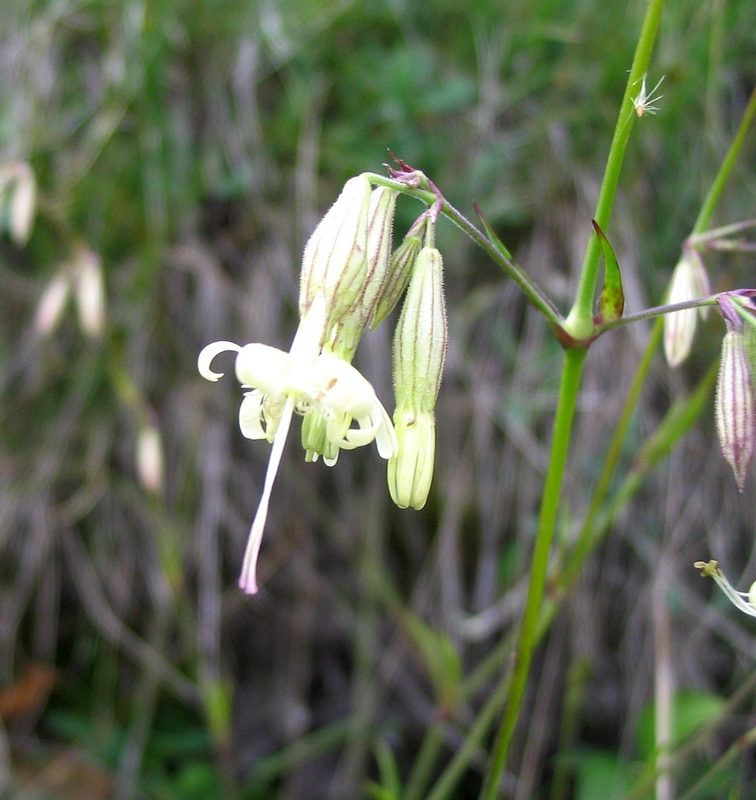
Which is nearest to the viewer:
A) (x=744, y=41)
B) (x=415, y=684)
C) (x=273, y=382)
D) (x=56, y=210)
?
(x=273, y=382)

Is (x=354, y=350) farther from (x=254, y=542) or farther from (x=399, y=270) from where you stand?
(x=254, y=542)

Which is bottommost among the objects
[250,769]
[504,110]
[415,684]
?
[250,769]

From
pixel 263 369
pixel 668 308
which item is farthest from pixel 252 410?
pixel 668 308

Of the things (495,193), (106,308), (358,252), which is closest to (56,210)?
(106,308)

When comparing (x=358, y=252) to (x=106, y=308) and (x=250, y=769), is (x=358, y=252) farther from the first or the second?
(x=250, y=769)

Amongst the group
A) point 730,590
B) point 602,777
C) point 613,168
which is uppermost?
point 613,168

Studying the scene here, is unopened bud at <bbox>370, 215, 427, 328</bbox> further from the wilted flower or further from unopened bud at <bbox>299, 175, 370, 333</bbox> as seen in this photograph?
the wilted flower

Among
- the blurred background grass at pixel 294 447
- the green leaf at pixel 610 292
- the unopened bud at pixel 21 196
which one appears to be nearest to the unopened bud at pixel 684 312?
the green leaf at pixel 610 292
